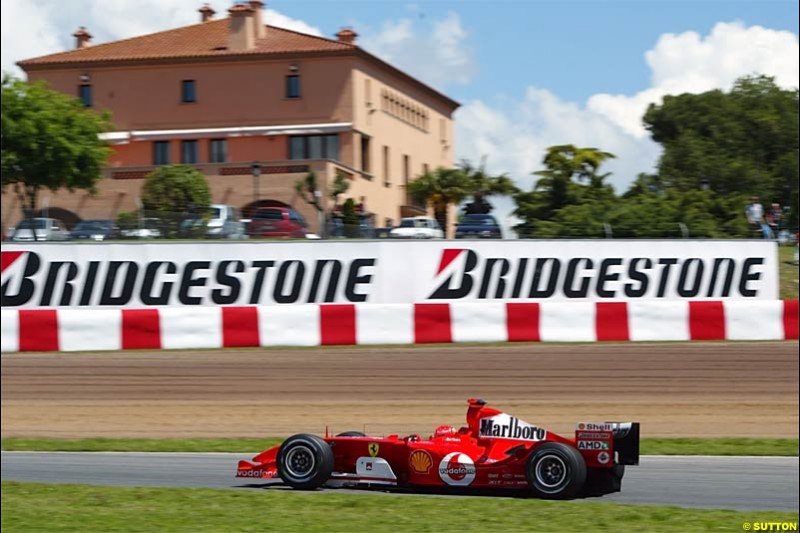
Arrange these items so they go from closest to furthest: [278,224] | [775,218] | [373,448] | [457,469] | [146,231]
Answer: [373,448]
[457,469]
[775,218]
[146,231]
[278,224]

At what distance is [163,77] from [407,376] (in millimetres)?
28227

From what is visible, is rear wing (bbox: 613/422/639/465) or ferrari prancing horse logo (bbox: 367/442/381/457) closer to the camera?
rear wing (bbox: 613/422/639/465)

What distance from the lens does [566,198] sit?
4586mm

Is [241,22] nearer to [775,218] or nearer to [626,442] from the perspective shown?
[775,218]

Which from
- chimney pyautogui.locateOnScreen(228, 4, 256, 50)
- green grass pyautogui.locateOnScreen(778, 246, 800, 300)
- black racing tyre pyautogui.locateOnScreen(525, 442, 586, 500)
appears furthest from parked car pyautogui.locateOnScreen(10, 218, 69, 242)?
green grass pyautogui.locateOnScreen(778, 246, 800, 300)

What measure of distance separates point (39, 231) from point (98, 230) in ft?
2.76

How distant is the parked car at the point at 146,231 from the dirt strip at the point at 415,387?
1104mm

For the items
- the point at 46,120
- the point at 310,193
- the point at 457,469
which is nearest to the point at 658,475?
the point at 457,469

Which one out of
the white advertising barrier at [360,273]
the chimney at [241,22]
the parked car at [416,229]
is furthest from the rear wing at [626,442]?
the parked car at [416,229]

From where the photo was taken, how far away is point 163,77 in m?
29.9

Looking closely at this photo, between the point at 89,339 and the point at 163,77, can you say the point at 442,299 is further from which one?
the point at 163,77

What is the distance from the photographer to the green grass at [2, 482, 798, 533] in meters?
3.15

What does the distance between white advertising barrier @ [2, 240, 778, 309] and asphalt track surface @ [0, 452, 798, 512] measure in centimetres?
59

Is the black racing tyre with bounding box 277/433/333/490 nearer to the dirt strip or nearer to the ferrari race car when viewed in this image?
the ferrari race car
